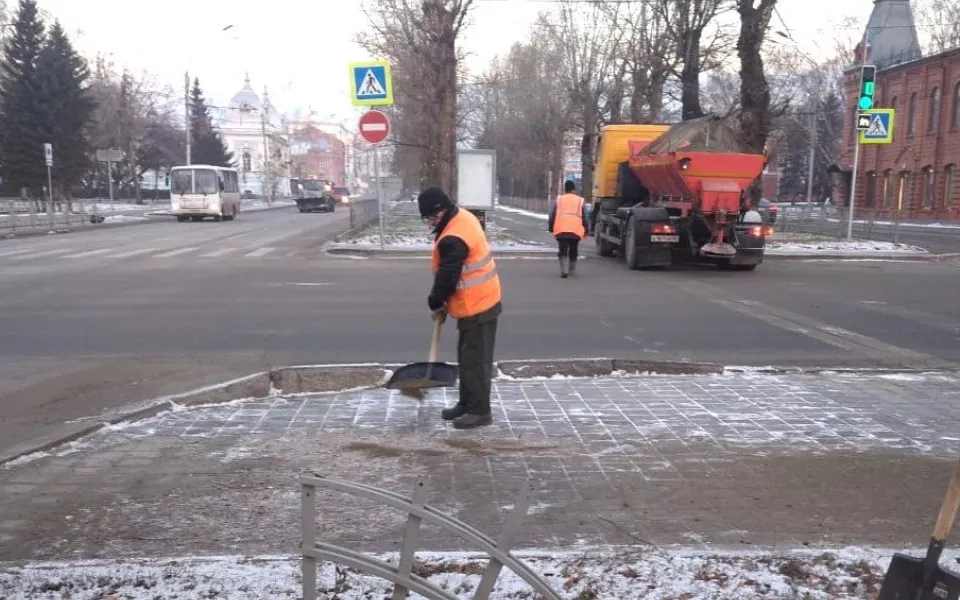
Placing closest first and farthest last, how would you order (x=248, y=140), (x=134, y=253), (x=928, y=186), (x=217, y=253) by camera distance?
(x=134, y=253), (x=217, y=253), (x=928, y=186), (x=248, y=140)

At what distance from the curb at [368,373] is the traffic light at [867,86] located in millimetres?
15886

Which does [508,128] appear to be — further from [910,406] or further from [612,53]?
[910,406]

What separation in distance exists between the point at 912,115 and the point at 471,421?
175 feet

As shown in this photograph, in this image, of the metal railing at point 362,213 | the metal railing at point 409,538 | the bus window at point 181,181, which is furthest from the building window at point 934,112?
the metal railing at point 409,538

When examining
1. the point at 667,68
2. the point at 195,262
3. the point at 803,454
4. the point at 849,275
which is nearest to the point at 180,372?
the point at 803,454

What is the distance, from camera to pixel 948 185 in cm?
4609

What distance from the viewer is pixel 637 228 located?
16.4 metres

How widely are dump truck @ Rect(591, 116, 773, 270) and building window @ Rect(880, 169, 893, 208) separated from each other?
134 ft

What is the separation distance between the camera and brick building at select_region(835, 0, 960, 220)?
4578 centimetres

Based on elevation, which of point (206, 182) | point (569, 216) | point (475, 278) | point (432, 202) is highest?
point (206, 182)

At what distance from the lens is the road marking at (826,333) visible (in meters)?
8.38

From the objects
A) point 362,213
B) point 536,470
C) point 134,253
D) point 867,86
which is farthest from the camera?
point 362,213

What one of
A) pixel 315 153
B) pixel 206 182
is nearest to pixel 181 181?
pixel 206 182

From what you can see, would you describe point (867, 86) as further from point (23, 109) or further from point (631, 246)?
point (23, 109)
